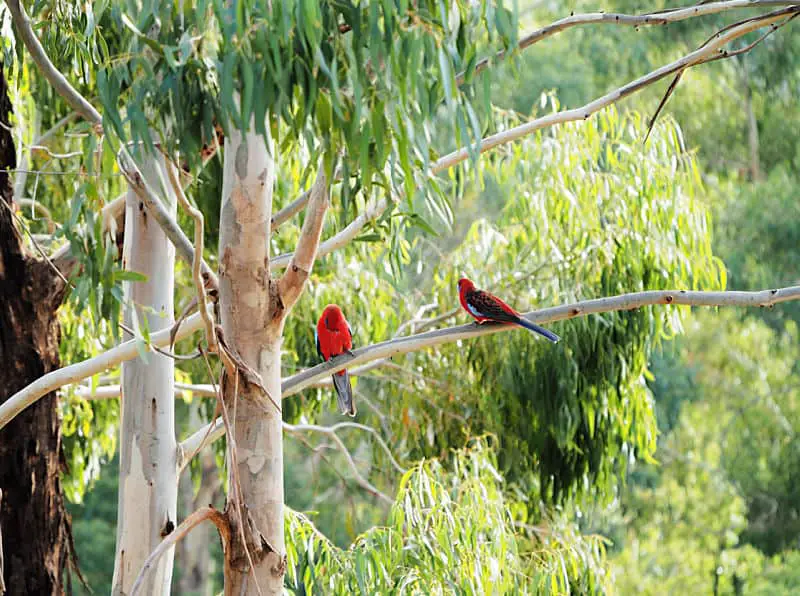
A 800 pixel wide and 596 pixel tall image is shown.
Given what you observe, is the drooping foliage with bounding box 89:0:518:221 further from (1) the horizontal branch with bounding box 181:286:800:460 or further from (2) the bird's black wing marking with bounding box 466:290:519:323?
(2) the bird's black wing marking with bounding box 466:290:519:323

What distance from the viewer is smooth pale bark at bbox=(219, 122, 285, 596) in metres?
3.23

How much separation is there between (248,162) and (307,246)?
12.2 inches

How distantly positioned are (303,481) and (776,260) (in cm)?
607

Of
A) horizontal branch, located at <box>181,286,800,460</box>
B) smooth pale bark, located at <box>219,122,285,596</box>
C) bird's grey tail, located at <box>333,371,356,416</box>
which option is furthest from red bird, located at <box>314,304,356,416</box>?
smooth pale bark, located at <box>219,122,285,596</box>

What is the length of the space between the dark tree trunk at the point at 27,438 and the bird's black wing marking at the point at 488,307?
1616mm

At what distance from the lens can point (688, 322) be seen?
11023 millimetres

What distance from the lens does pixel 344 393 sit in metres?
4.07

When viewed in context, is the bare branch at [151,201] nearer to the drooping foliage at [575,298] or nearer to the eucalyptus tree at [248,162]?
the eucalyptus tree at [248,162]

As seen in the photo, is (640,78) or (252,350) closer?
(252,350)

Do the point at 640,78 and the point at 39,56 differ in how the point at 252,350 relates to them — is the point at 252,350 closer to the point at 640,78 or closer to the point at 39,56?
the point at 39,56

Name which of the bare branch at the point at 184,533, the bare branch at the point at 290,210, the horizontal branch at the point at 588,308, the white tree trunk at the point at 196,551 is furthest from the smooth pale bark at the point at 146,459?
the white tree trunk at the point at 196,551

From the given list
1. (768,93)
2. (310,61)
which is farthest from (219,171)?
(768,93)

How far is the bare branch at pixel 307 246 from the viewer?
3.18m

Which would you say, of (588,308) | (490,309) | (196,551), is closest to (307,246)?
(588,308)
